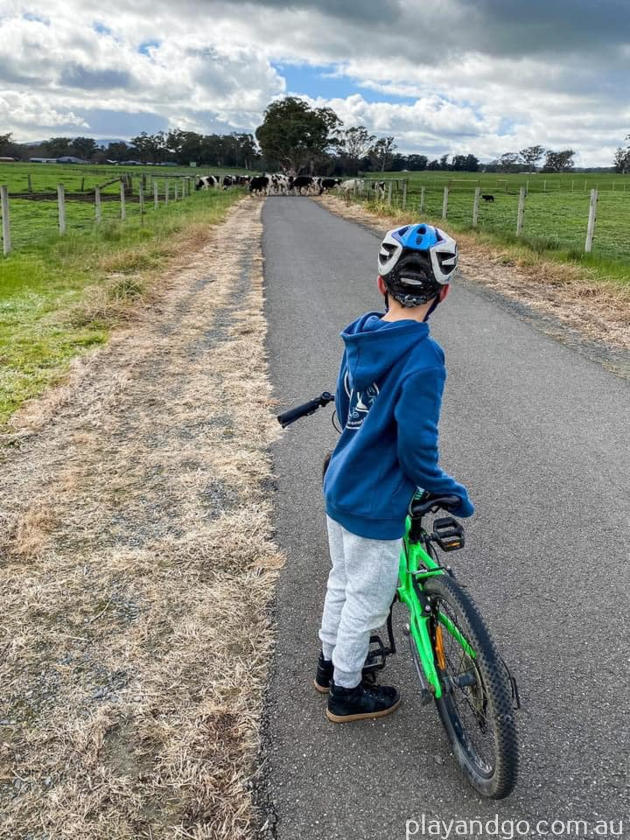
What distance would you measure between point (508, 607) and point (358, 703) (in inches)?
37.1

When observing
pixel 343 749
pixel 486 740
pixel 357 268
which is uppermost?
pixel 357 268

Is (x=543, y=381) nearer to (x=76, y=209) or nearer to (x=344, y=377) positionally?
(x=344, y=377)

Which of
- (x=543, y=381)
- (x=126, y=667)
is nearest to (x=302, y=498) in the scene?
(x=126, y=667)

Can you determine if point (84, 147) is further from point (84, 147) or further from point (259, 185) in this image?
point (259, 185)

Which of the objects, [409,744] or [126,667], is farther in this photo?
[126,667]

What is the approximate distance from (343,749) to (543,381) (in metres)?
4.49

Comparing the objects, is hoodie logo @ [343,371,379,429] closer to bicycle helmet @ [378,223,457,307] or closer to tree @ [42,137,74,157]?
bicycle helmet @ [378,223,457,307]

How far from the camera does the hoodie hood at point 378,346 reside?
6.49ft

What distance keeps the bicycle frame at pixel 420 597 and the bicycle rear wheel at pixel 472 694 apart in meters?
0.02

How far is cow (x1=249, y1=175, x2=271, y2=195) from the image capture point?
44062 millimetres

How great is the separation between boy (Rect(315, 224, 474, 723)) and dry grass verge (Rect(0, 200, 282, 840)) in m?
0.56

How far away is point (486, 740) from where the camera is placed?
209 centimetres

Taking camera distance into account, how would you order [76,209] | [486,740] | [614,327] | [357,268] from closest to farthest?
[486,740], [614,327], [357,268], [76,209]

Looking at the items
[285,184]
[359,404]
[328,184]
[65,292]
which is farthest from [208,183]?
[359,404]
